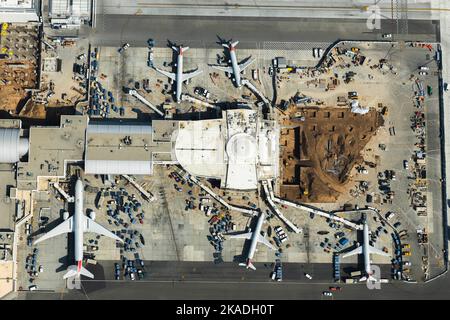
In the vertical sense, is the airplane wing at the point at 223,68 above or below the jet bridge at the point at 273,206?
above

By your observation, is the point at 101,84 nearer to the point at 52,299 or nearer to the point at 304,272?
the point at 52,299

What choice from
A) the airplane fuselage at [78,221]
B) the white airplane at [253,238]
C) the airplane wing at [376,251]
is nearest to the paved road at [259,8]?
the airplane fuselage at [78,221]

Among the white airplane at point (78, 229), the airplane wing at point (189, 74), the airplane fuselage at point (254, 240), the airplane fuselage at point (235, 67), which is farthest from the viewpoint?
the airplane wing at point (189, 74)

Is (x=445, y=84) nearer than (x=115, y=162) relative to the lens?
No

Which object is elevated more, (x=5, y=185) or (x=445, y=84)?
(x=445, y=84)

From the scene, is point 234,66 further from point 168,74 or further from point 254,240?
point 254,240

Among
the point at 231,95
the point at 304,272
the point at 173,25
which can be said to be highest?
the point at 173,25

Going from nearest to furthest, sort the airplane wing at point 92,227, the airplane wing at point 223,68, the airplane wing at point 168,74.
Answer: the airplane wing at point 92,227
the airplane wing at point 168,74
the airplane wing at point 223,68

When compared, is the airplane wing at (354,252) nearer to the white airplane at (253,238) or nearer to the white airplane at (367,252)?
the white airplane at (367,252)

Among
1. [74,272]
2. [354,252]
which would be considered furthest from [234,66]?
[74,272]
